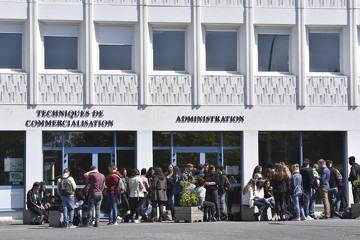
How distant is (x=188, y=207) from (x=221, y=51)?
304 inches

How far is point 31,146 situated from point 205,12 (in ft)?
23.9

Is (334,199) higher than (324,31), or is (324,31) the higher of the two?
(324,31)

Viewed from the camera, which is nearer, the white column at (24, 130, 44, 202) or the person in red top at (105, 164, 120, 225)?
the person in red top at (105, 164, 120, 225)

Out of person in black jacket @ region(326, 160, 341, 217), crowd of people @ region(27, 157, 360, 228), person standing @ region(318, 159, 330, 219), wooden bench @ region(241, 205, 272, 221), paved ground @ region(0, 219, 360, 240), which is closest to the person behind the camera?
paved ground @ region(0, 219, 360, 240)

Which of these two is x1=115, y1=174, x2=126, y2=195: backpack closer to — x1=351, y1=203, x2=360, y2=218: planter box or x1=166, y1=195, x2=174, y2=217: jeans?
x1=166, y1=195, x2=174, y2=217: jeans

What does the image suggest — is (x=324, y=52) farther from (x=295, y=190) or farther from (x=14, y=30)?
(x=14, y=30)

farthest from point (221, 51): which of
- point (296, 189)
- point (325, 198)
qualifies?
point (296, 189)

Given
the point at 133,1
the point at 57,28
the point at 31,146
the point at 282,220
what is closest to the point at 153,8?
the point at 133,1

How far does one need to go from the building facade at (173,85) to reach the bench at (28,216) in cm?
149

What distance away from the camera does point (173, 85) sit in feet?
121

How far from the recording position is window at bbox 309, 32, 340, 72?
38.3m

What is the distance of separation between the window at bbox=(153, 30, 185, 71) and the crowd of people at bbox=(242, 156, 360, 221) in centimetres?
524

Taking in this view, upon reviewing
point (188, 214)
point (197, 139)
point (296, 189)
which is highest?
point (197, 139)

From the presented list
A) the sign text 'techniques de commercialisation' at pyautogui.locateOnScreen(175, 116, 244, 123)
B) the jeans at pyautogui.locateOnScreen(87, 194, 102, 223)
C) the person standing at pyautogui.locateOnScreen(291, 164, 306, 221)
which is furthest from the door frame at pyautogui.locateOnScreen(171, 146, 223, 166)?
the jeans at pyautogui.locateOnScreen(87, 194, 102, 223)
